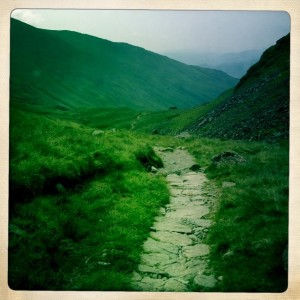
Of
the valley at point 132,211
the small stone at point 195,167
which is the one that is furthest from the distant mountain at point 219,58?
the small stone at point 195,167

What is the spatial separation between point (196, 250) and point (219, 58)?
4322 millimetres

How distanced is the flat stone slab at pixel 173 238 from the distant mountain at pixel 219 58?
376 centimetres

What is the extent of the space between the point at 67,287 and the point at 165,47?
5011 millimetres

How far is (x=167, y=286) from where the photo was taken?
501 centimetres

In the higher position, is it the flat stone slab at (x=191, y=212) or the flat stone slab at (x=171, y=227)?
the flat stone slab at (x=191, y=212)

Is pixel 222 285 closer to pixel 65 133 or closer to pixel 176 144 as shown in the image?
pixel 65 133

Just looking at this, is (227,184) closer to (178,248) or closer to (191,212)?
(191,212)

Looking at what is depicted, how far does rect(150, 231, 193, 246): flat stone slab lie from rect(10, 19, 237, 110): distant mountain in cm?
361

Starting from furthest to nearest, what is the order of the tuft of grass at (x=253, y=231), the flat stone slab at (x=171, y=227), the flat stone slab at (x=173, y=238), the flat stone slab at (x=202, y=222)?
the flat stone slab at (x=202, y=222) → the flat stone slab at (x=171, y=227) → the flat stone slab at (x=173, y=238) → the tuft of grass at (x=253, y=231)

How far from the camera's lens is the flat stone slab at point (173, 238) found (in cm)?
550

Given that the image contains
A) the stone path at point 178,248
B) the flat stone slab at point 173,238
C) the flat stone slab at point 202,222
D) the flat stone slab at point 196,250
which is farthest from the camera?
the flat stone slab at point 202,222

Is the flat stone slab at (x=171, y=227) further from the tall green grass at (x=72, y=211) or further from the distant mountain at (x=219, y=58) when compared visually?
the distant mountain at (x=219, y=58)

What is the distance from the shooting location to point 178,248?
5.38 metres

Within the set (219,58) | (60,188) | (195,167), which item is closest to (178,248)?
(60,188)
